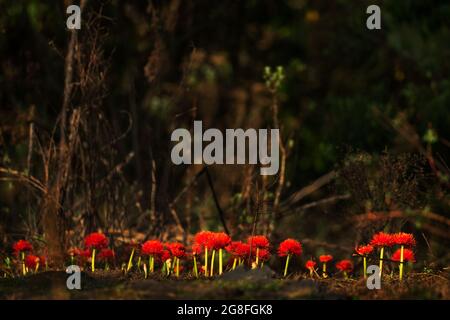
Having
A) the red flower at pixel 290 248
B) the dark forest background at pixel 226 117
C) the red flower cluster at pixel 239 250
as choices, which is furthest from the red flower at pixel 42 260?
the red flower at pixel 290 248

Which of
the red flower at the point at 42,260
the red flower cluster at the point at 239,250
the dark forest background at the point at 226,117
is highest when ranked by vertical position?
the dark forest background at the point at 226,117

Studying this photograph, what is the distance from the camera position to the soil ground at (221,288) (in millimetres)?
5211

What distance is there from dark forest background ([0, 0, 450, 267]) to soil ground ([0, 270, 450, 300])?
3.55 ft

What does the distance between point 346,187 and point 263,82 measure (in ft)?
22.0

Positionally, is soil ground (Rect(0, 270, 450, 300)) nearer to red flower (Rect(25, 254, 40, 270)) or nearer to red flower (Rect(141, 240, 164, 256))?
red flower (Rect(141, 240, 164, 256))

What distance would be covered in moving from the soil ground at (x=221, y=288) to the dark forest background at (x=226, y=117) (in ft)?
3.55

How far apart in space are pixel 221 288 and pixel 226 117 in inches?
397

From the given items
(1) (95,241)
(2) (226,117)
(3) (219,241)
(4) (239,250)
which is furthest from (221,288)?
(2) (226,117)

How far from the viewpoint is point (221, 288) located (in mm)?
5250

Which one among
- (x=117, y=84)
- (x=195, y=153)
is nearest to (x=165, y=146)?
(x=195, y=153)

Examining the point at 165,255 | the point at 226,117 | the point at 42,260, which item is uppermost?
the point at 226,117

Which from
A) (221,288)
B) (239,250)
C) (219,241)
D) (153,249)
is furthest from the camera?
(239,250)

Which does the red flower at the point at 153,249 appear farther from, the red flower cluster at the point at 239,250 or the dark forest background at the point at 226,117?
the dark forest background at the point at 226,117

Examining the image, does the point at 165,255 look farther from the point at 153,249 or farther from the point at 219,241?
the point at 219,241
